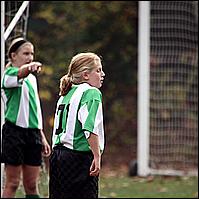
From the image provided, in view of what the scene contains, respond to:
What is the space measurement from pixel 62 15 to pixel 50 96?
4.33 ft

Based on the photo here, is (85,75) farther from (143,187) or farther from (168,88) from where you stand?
(168,88)

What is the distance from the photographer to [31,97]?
6.47 m

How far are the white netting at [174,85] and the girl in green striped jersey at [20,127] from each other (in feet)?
13.4

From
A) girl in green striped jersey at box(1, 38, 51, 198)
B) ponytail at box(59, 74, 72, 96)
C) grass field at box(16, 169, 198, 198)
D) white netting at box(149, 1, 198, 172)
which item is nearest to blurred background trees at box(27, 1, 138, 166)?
white netting at box(149, 1, 198, 172)

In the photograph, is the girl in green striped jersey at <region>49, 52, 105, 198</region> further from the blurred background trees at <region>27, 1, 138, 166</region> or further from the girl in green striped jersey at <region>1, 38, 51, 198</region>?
the blurred background trees at <region>27, 1, 138, 166</region>

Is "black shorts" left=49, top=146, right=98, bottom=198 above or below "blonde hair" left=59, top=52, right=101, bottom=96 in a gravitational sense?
below

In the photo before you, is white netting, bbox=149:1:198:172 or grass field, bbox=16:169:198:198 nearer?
grass field, bbox=16:169:198:198

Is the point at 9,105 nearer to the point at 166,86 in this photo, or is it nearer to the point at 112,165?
the point at 166,86

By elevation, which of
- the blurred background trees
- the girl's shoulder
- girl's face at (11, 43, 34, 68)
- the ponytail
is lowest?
the girl's shoulder

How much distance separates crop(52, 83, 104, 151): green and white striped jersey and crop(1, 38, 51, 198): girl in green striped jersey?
1291mm

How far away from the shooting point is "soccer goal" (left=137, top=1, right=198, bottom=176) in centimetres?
1026

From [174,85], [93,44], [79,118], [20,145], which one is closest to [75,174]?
[79,118]

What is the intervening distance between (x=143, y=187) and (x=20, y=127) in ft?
10.1

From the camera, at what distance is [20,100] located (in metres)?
6.43
